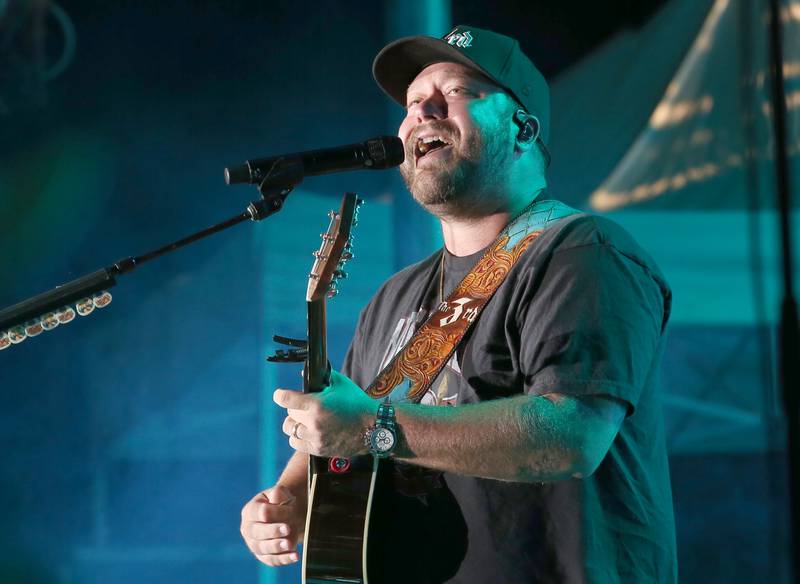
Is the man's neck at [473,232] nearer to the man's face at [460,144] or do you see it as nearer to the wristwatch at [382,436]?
the man's face at [460,144]

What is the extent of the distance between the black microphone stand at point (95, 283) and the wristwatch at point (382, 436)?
0.46 meters

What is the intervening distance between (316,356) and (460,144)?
2.49 feet

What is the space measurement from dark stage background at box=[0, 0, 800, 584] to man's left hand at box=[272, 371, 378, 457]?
70.3 inches

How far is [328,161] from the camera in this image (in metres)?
1.70

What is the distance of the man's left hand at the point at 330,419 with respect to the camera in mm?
1718

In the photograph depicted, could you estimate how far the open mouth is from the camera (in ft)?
7.47

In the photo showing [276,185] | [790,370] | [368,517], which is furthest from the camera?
[790,370]

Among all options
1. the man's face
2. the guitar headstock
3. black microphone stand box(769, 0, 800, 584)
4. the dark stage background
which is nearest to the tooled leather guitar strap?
the man's face

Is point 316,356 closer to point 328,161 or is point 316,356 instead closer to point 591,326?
point 328,161

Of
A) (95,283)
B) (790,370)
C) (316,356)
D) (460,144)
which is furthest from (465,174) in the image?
(790,370)

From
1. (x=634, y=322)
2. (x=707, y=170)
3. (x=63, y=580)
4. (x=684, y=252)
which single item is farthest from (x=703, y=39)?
(x=63, y=580)

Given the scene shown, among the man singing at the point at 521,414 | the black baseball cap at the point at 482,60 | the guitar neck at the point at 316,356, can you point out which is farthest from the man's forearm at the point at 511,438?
the black baseball cap at the point at 482,60

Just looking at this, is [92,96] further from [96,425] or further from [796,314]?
[796,314]

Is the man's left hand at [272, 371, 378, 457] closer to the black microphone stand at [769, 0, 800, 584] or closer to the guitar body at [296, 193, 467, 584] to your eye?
the guitar body at [296, 193, 467, 584]
